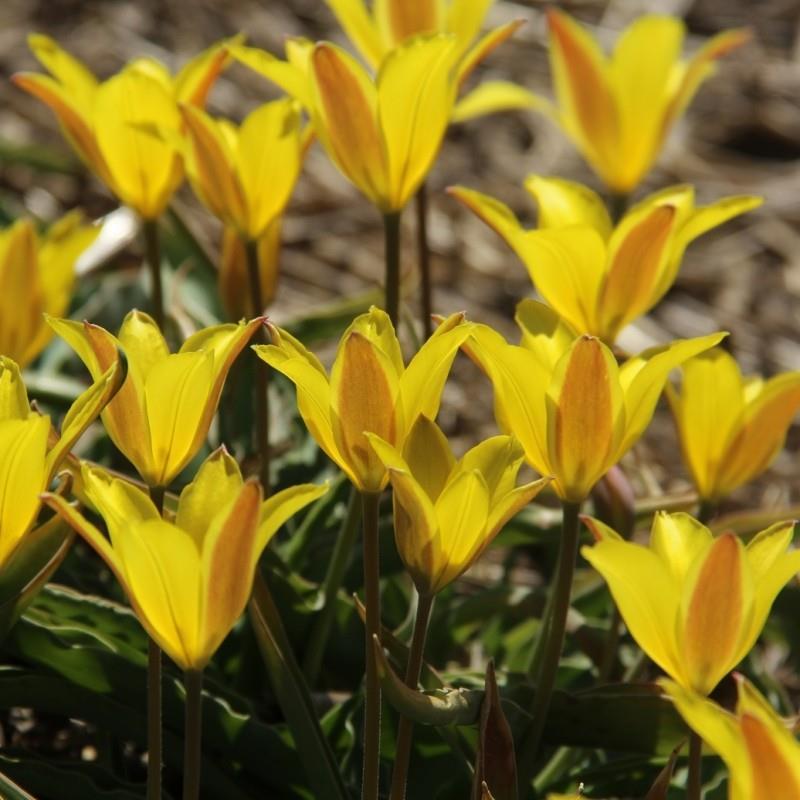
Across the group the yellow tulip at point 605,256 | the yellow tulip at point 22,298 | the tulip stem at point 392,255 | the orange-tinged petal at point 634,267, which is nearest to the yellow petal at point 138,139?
the yellow tulip at point 22,298

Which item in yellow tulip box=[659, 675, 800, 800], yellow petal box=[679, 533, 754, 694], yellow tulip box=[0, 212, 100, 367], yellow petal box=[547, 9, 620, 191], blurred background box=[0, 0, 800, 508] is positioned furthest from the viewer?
blurred background box=[0, 0, 800, 508]

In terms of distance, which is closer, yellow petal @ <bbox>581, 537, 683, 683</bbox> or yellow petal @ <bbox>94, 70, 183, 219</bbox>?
yellow petal @ <bbox>581, 537, 683, 683</bbox>

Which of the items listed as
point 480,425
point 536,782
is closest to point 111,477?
point 536,782

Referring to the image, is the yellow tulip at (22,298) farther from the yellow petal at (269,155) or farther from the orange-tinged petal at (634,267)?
the orange-tinged petal at (634,267)

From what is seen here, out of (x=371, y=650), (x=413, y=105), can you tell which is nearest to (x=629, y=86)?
(x=413, y=105)

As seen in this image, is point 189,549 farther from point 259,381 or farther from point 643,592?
point 259,381

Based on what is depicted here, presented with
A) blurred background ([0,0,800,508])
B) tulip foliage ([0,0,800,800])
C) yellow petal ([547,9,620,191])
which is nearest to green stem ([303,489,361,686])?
tulip foliage ([0,0,800,800])

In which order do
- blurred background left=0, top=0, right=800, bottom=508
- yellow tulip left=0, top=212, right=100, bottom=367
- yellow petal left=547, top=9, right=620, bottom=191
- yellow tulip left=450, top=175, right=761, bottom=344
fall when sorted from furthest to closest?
blurred background left=0, top=0, right=800, bottom=508
yellow petal left=547, top=9, right=620, bottom=191
yellow tulip left=0, top=212, right=100, bottom=367
yellow tulip left=450, top=175, right=761, bottom=344

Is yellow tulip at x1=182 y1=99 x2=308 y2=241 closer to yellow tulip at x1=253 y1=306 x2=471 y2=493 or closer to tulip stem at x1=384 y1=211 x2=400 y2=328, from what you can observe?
tulip stem at x1=384 y1=211 x2=400 y2=328
